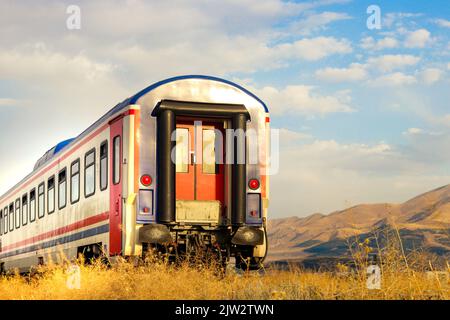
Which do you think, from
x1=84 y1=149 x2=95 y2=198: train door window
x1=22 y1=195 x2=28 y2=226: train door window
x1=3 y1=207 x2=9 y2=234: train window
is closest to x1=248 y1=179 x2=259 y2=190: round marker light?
x1=84 y1=149 x2=95 y2=198: train door window

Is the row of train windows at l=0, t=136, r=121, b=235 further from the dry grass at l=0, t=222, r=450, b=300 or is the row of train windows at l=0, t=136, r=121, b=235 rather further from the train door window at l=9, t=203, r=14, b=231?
Result: the dry grass at l=0, t=222, r=450, b=300

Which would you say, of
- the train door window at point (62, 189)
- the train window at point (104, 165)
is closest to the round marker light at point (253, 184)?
the train window at point (104, 165)

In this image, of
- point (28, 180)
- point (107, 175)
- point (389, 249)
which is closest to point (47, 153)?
point (28, 180)

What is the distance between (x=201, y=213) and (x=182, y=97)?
2.08 m

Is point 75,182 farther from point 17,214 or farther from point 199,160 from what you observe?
point 17,214

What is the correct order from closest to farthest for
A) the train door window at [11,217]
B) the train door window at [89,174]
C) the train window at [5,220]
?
1. the train door window at [89,174]
2. the train door window at [11,217]
3. the train window at [5,220]

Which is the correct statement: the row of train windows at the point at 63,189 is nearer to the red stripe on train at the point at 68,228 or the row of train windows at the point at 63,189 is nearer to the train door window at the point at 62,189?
the train door window at the point at 62,189

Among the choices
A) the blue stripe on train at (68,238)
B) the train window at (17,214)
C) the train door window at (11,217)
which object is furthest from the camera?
the train door window at (11,217)

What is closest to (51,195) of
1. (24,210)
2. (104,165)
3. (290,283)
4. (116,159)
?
(24,210)

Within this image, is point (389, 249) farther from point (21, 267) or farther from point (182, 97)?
point (21, 267)

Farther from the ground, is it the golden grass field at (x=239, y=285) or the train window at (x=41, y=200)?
the train window at (x=41, y=200)

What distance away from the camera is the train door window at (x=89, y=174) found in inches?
584

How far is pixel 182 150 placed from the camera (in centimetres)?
1323

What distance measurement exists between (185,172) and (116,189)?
1252 millimetres
